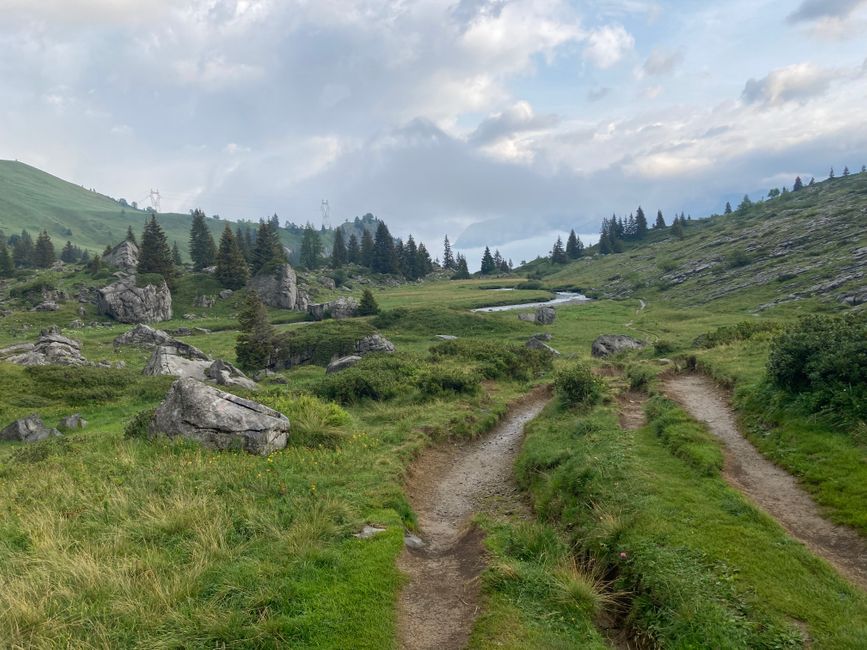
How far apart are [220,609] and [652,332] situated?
6139 cm

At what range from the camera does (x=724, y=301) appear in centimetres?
9094

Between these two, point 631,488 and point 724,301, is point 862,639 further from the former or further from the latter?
point 724,301

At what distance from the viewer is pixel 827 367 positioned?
17250 millimetres

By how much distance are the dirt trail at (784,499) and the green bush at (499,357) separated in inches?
633

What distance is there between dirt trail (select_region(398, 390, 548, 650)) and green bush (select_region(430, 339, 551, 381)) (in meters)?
9.26

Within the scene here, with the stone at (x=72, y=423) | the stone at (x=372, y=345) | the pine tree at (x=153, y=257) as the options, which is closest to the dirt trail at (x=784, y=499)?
the stone at (x=72, y=423)

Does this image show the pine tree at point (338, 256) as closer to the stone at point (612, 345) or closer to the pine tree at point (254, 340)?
the pine tree at point (254, 340)

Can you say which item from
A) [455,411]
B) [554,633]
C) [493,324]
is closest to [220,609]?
[554,633]

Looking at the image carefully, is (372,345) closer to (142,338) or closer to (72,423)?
(72,423)

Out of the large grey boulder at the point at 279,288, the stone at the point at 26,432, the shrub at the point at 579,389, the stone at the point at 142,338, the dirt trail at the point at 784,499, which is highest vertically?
the large grey boulder at the point at 279,288

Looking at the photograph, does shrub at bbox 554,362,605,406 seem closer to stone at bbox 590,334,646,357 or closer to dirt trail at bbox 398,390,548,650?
dirt trail at bbox 398,390,548,650

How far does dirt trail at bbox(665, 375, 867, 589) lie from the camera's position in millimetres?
10703

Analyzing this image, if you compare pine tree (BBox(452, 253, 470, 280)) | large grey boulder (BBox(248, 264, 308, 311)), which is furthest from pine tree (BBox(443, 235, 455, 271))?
large grey boulder (BBox(248, 264, 308, 311))

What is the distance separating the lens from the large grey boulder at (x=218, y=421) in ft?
62.3
